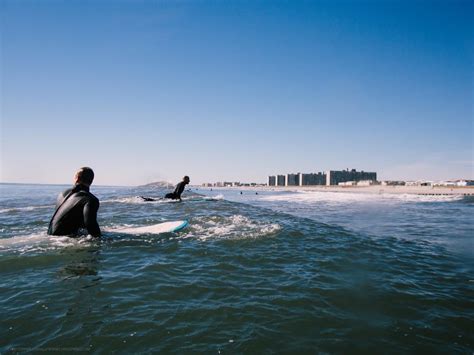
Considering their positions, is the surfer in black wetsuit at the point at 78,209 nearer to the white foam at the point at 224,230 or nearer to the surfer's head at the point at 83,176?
the surfer's head at the point at 83,176

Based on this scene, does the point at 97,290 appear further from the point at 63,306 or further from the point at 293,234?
the point at 293,234

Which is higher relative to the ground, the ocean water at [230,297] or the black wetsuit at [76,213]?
the black wetsuit at [76,213]

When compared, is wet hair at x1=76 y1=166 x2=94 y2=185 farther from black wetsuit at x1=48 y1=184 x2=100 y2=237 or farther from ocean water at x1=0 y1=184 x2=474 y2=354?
ocean water at x1=0 y1=184 x2=474 y2=354

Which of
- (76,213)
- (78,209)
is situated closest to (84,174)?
(78,209)

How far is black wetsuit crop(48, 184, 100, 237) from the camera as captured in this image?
7082 millimetres

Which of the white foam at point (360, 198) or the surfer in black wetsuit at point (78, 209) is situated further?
the white foam at point (360, 198)

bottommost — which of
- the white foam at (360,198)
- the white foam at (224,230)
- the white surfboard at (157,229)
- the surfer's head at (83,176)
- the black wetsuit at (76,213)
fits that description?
the white foam at (360,198)

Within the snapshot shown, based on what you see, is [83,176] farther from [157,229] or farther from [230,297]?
[230,297]

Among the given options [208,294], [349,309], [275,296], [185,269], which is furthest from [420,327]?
[185,269]

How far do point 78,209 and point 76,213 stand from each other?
0.75 feet

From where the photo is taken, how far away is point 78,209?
7.39m

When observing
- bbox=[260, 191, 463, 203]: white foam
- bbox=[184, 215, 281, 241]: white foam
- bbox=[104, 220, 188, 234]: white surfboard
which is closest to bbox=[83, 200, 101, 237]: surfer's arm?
bbox=[104, 220, 188, 234]: white surfboard

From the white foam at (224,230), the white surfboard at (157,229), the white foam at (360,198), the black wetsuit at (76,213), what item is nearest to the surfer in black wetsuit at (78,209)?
the black wetsuit at (76,213)

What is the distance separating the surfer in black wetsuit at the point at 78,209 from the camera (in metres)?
7.10
